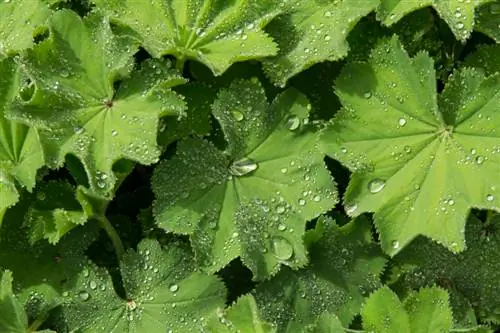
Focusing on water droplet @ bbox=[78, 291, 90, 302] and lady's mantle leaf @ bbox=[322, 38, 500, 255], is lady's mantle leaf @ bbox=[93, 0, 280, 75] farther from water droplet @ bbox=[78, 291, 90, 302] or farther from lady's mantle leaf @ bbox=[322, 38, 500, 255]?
water droplet @ bbox=[78, 291, 90, 302]

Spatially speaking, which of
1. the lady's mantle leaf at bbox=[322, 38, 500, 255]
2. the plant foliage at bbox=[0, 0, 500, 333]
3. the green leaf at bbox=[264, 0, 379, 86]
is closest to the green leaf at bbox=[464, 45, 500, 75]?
the plant foliage at bbox=[0, 0, 500, 333]

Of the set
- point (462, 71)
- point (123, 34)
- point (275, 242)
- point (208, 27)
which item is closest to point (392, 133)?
point (462, 71)

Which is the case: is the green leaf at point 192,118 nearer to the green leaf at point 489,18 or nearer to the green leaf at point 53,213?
the green leaf at point 53,213

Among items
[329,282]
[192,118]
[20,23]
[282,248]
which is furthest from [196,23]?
[329,282]

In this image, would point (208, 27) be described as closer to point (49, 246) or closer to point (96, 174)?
point (96, 174)

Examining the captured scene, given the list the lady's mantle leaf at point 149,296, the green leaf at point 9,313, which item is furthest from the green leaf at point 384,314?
the green leaf at point 9,313

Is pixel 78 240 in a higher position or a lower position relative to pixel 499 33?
lower

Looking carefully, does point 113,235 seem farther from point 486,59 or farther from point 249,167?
point 486,59
